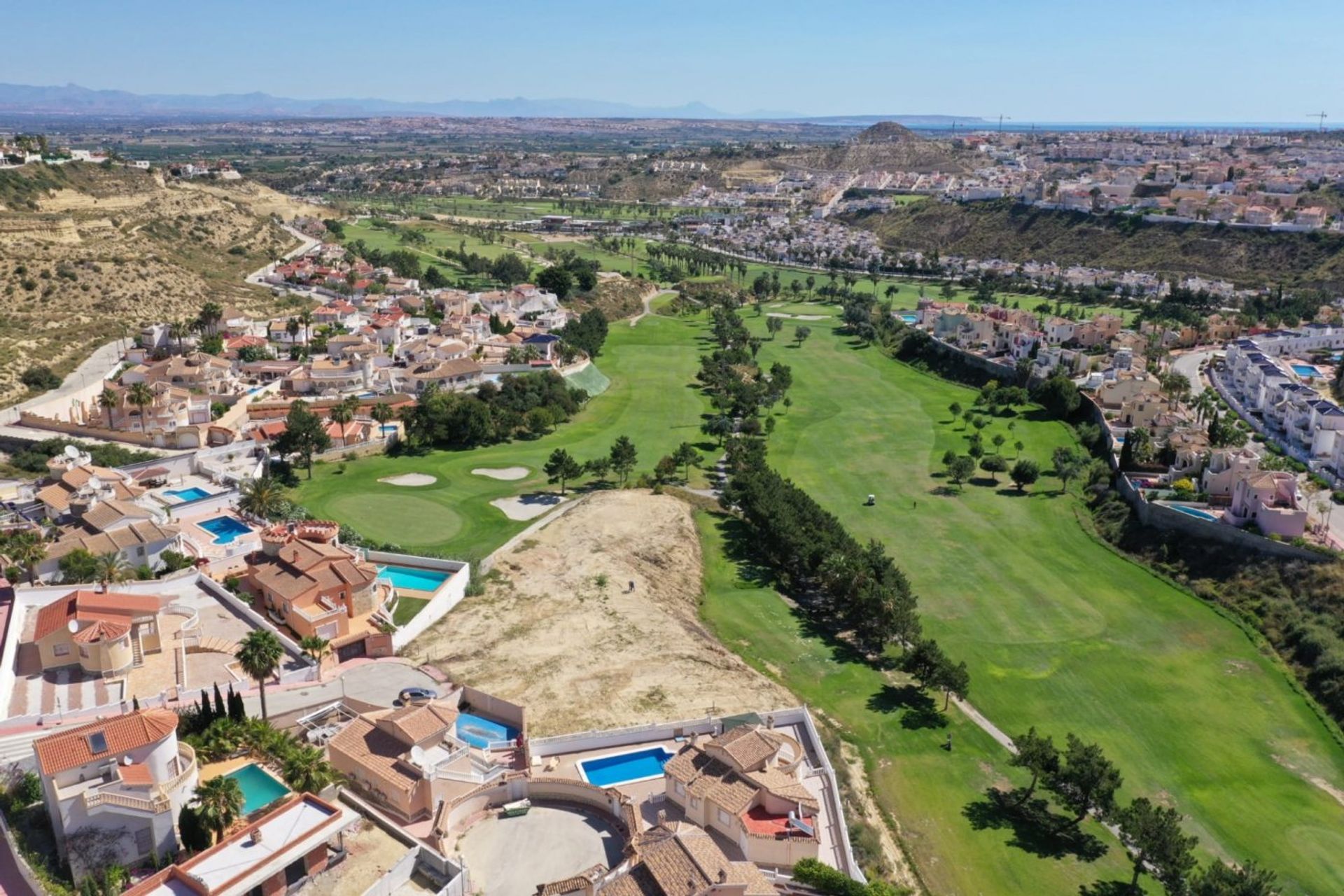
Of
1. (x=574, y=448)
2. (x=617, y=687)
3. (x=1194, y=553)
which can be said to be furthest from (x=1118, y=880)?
(x=574, y=448)

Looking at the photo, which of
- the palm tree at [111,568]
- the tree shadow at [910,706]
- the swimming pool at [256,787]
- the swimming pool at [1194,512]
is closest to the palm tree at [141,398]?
the palm tree at [111,568]

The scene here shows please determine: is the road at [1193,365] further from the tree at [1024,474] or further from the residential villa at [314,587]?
the residential villa at [314,587]

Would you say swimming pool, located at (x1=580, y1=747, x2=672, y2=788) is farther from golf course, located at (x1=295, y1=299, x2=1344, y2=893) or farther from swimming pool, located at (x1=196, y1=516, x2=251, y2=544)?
swimming pool, located at (x1=196, y1=516, x2=251, y2=544)

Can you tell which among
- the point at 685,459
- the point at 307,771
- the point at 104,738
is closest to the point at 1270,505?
the point at 685,459

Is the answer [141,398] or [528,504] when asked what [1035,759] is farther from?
[141,398]

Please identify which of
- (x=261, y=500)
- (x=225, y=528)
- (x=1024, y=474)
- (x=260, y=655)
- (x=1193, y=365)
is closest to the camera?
(x=260, y=655)

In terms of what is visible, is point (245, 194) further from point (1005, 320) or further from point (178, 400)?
point (1005, 320)
